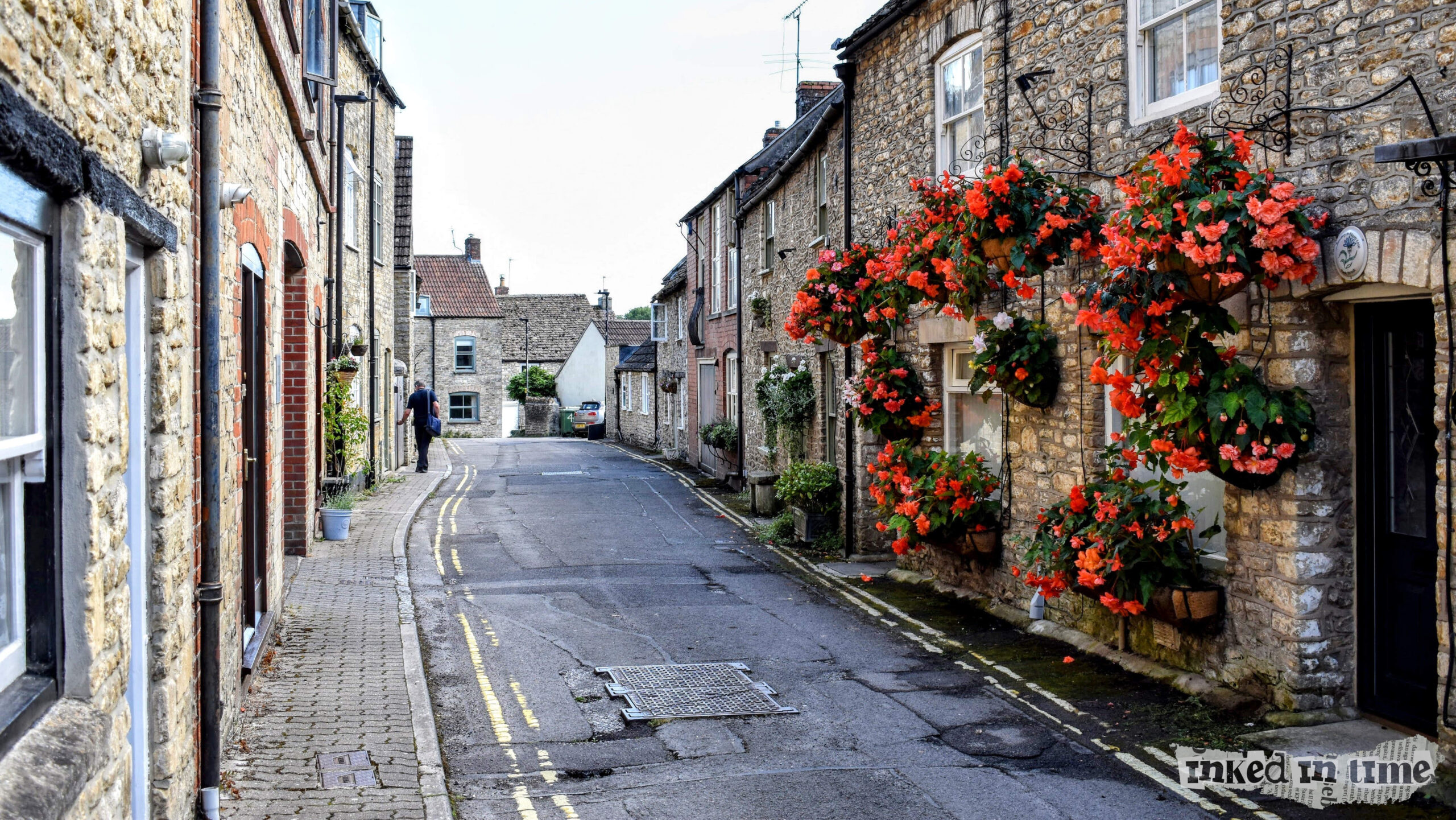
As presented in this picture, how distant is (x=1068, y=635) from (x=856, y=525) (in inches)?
195

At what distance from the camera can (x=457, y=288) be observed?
173ft

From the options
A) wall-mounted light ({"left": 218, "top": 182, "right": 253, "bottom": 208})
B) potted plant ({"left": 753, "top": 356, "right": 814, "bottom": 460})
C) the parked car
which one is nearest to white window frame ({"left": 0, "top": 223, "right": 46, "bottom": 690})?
wall-mounted light ({"left": 218, "top": 182, "right": 253, "bottom": 208})

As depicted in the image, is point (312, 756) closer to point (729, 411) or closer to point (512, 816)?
point (512, 816)

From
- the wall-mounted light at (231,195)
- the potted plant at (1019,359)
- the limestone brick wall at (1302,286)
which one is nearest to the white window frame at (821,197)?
the potted plant at (1019,359)

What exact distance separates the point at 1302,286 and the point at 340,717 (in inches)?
257

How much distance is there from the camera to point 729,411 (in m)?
24.5

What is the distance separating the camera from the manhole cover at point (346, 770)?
5957 mm

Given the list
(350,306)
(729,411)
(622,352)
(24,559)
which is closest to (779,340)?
(729,411)

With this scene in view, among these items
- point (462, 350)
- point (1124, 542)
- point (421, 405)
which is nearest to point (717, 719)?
point (1124, 542)

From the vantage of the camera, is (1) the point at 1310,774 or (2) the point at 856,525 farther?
(2) the point at 856,525

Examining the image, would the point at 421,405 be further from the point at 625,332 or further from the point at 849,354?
the point at 625,332

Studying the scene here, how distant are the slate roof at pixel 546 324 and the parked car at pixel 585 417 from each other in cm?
803

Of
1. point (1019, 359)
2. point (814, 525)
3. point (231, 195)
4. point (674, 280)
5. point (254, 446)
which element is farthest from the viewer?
point (674, 280)

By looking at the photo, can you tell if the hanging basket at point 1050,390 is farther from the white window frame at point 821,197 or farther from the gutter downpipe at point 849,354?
the white window frame at point 821,197
